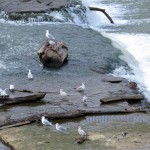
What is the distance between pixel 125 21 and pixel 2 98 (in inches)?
594

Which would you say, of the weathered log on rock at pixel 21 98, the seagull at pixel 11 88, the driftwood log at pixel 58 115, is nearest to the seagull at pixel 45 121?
the driftwood log at pixel 58 115

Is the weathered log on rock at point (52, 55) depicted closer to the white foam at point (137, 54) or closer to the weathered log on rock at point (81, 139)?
the white foam at point (137, 54)

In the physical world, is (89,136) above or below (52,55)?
below

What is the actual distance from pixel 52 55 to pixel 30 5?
396 inches

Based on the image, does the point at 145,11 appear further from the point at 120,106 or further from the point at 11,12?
the point at 120,106

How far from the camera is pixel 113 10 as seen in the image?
34156 millimetres

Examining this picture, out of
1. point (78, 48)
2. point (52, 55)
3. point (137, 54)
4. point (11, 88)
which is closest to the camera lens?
point (11, 88)

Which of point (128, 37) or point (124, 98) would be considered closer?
point (124, 98)

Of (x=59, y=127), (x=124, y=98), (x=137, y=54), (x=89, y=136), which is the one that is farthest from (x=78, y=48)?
(x=89, y=136)

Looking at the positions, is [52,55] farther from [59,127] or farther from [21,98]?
[59,127]

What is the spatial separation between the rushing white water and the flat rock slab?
185 cm

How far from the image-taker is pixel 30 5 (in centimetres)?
2891

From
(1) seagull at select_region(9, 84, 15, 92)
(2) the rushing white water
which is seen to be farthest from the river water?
(1) seagull at select_region(9, 84, 15, 92)

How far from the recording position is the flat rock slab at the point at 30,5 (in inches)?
1106
